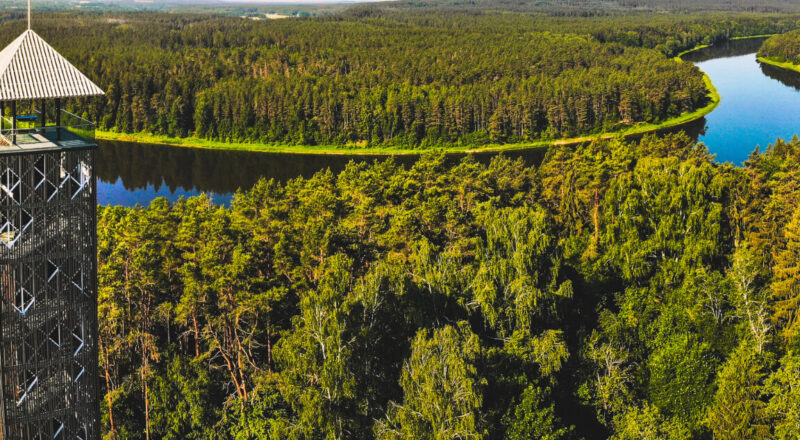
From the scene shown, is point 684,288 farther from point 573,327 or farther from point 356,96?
point 356,96

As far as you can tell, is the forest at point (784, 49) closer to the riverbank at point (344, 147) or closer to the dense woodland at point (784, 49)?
the dense woodland at point (784, 49)

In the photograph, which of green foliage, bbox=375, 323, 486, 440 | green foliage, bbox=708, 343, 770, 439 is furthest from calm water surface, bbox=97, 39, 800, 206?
green foliage, bbox=708, 343, 770, 439

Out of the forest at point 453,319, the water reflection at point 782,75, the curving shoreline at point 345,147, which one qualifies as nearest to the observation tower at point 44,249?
the forest at point 453,319

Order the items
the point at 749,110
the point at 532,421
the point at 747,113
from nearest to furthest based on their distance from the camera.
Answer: the point at 532,421 → the point at 747,113 → the point at 749,110

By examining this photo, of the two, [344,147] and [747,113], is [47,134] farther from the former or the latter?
[747,113]

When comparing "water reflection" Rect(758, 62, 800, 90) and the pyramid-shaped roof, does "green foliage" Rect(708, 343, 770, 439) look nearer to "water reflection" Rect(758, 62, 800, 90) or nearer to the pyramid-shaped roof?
the pyramid-shaped roof

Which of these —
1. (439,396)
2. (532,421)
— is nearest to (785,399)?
(532,421)

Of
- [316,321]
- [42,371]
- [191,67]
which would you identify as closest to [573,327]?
[316,321]
